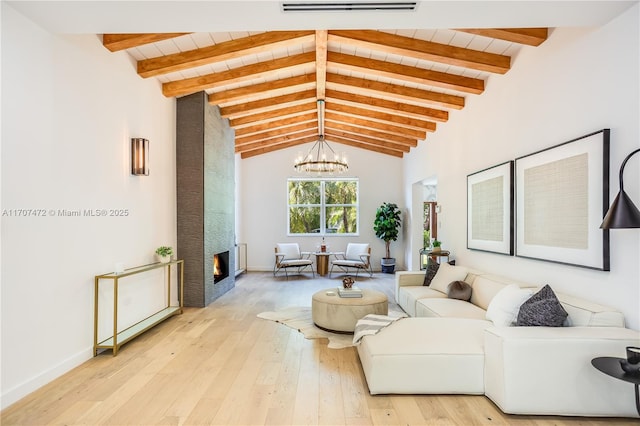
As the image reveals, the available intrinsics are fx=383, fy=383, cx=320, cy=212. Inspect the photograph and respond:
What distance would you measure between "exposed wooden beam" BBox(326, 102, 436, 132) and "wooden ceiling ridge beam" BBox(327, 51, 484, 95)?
194 cm

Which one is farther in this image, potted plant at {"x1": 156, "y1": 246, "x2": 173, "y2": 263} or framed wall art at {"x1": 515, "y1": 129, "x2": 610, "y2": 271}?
potted plant at {"x1": 156, "y1": 246, "x2": 173, "y2": 263}

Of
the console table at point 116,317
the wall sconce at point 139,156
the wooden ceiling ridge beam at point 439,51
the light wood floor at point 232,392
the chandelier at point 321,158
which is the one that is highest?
the wooden ceiling ridge beam at point 439,51

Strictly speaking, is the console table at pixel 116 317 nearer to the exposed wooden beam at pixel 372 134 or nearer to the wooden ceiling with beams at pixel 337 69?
the wooden ceiling with beams at pixel 337 69

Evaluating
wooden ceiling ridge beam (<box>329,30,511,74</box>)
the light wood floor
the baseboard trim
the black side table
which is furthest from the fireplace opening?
the black side table

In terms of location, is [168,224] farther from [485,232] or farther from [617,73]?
[617,73]

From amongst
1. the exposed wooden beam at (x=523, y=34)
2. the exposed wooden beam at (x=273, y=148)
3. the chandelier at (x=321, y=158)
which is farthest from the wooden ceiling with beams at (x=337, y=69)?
the exposed wooden beam at (x=273, y=148)

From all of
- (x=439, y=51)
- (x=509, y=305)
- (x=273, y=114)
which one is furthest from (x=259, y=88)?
(x=509, y=305)

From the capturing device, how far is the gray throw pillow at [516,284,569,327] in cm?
269

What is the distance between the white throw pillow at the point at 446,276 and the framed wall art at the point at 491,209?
16.0 inches

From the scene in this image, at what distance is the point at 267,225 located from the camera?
9.66 meters

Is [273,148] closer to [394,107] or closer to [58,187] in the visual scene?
[394,107]

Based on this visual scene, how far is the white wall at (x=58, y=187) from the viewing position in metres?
2.68

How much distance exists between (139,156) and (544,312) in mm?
4143

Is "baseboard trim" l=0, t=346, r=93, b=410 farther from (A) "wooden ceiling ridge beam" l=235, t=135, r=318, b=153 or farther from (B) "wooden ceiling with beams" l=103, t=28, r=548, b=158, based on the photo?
(A) "wooden ceiling ridge beam" l=235, t=135, r=318, b=153
